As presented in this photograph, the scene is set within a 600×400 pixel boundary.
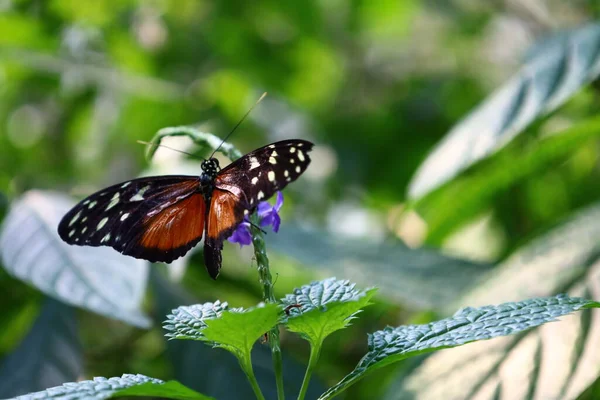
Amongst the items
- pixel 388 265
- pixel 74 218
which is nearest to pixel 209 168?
pixel 74 218

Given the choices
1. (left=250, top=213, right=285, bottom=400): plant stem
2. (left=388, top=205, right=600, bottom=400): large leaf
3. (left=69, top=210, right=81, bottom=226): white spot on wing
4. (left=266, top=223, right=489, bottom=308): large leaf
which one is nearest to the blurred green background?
(left=266, top=223, right=489, bottom=308): large leaf

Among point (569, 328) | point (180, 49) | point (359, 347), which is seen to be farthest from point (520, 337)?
point (180, 49)

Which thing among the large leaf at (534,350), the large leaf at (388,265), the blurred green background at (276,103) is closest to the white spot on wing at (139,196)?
the large leaf at (534,350)

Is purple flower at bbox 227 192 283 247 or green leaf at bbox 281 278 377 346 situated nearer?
green leaf at bbox 281 278 377 346

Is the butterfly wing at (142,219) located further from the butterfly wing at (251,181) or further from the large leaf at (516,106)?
the large leaf at (516,106)

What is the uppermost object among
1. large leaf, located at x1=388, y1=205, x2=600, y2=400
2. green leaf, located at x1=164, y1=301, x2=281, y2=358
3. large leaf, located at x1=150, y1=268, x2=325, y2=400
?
large leaf, located at x1=150, y1=268, x2=325, y2=400

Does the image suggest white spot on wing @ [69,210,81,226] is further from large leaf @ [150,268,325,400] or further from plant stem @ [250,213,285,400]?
large leaf @ [150,268,325,400]
